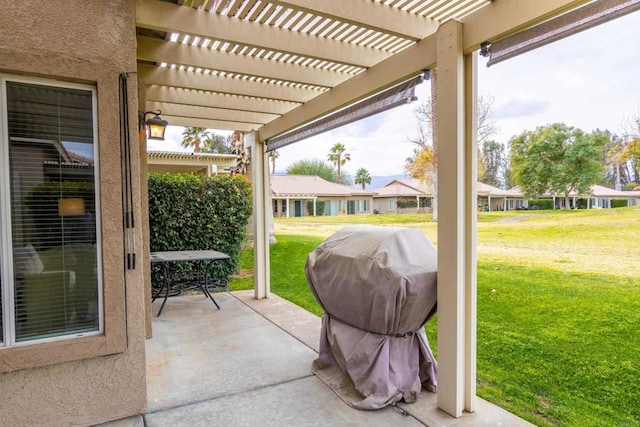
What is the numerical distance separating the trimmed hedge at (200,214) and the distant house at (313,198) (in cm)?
2087

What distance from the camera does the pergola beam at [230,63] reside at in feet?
12.5

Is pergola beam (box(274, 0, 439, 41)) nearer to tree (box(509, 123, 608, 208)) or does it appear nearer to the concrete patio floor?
the concrete patio floor

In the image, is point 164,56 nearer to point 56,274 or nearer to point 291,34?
point 291,34

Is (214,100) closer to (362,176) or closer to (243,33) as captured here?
(243,33)

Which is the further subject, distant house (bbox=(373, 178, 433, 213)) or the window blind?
distant house (bbox=(373, 178, 433, 213))

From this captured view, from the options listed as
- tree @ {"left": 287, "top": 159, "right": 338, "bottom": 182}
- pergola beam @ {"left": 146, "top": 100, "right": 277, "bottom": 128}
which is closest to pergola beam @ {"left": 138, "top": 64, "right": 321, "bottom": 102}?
pergola beam @ {"left": 146, "top": 100, "right": 277, "bottom": 128}

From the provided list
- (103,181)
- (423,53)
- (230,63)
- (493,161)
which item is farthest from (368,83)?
(493,161)

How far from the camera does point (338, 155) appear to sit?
45906mm

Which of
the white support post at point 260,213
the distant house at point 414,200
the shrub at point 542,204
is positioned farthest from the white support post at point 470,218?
the distant house at point 414,200

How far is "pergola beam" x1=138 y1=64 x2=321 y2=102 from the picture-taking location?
4.48 m

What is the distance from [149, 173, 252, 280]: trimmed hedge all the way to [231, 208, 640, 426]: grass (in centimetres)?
112

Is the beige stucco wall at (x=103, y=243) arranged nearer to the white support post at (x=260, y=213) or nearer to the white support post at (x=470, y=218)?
the white support post at (x=470, y=218)

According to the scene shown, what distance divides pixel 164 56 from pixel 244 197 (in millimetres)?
4639

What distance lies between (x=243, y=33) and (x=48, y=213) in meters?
2.19
